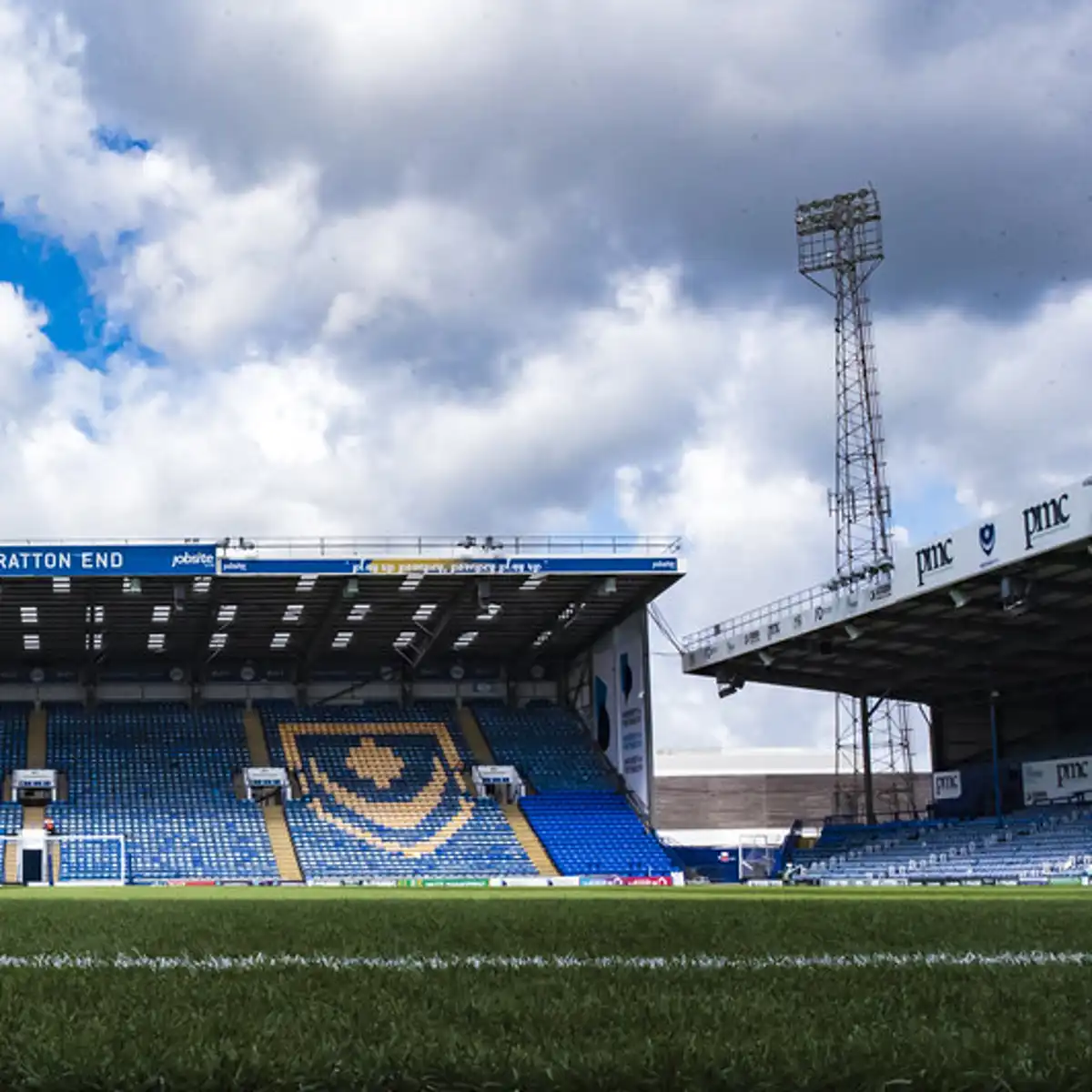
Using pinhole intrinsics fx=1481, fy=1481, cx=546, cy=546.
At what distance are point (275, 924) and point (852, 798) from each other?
56212 mm

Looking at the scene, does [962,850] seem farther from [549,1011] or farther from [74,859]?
[549,1011]

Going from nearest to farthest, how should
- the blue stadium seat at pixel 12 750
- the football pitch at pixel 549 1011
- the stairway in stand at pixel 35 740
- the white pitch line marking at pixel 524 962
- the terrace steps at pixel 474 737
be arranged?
the football pitch at pixel 549 1011 → the white pitch line marking at pixel 524 962 → the blue stadium seat at pixel 12 750 → the stairway in stand at pixel 35 740 → the terrace steps at pixel 474 737

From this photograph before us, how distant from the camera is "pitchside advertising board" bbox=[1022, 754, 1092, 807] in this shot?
144ft

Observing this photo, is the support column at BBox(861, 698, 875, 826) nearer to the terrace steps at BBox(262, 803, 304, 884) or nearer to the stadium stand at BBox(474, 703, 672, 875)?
the stadium stand at BBox(474, 703, 672, 875)

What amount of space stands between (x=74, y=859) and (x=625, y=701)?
59.9 ft

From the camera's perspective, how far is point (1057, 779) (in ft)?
149

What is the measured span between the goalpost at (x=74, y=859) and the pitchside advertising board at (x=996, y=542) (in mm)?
24082

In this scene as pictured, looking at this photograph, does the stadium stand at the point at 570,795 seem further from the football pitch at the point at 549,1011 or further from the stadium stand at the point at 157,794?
the football pitch at the point at 549,1011

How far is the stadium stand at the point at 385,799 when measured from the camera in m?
46.2

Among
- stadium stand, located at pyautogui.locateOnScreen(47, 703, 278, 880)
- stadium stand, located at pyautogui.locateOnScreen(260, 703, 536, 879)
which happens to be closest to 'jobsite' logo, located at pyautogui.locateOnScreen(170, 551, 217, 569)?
stadium stand, located at pyautogui.locateOnScreen(47, 703, 278, 880)

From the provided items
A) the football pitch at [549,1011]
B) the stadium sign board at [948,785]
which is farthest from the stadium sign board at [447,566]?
the football pitch at [549,1011]

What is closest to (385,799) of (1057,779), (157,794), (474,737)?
(474,737)

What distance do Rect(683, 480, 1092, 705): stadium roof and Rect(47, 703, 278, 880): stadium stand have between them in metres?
15.7

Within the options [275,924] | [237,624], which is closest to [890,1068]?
[275,924]
